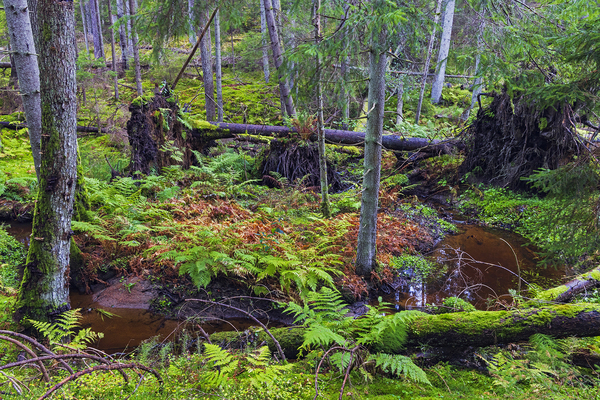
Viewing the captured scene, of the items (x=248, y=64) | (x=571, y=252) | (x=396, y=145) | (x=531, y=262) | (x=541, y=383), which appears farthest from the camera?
(x=248, y=64)

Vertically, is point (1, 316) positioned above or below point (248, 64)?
below

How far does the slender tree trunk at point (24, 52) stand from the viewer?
4.86 metres

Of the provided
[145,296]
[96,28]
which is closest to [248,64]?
[96,28]

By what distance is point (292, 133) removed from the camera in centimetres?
1062

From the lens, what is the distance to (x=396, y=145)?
11281 mm

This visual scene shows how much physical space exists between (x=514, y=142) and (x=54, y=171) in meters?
10.3

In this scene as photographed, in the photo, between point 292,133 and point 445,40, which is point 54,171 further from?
point 445,40

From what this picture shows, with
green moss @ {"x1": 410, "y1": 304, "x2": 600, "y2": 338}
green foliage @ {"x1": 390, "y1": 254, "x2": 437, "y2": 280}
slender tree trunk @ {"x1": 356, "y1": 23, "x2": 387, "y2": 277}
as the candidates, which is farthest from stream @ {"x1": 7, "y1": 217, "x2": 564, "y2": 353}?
green moss @ {"x1": 410, "y1": 304, "x2": 600, "y2": 338}

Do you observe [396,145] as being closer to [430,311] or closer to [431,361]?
[430,311]

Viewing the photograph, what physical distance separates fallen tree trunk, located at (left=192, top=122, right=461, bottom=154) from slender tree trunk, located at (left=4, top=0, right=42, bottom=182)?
5703 mm

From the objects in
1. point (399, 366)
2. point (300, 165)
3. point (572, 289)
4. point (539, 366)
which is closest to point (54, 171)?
point (399, 366)

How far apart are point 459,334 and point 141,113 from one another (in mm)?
8731

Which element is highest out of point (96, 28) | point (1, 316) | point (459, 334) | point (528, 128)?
point (96, 28)

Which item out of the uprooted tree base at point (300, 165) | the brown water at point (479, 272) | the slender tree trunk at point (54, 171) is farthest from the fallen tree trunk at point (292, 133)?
the slender tree trunk at point (54, 171)
